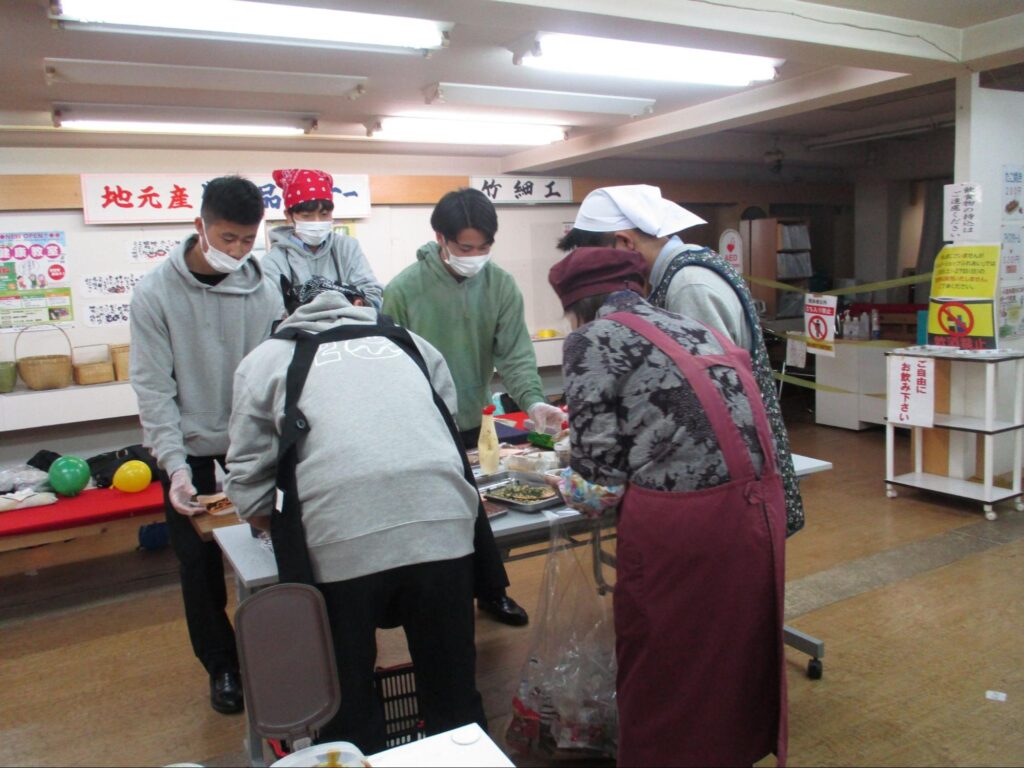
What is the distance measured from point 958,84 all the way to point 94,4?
4.20 meters

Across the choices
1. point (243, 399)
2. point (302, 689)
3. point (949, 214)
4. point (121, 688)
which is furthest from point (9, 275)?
point (949, 214)

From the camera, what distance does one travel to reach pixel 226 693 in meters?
2.59

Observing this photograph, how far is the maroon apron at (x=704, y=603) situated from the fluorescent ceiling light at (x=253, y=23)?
85.2 inches

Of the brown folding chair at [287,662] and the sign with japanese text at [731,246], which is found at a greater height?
the sign with japanese text at [731,246]

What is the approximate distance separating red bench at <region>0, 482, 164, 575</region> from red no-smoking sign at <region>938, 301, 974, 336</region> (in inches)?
169

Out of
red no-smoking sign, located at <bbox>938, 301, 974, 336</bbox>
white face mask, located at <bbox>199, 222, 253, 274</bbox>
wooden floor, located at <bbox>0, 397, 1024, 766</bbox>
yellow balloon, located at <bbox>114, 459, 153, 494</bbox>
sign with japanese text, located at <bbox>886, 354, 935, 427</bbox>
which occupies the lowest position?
wooden floor, located at <bbox>0, 397, 1024, 766</bbox>

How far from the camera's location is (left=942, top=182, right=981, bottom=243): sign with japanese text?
423 centimetres

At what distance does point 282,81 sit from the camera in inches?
158

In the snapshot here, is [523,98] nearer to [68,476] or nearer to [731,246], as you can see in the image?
[68,476]

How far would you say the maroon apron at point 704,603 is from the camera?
1.55 m

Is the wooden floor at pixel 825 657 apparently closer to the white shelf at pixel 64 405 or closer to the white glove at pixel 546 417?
the white glove at pixel 546 417

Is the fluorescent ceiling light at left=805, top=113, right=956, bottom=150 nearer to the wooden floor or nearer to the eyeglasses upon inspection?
the wooden floor

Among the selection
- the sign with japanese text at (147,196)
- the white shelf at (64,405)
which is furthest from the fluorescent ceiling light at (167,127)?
the white shelf at (64,405)

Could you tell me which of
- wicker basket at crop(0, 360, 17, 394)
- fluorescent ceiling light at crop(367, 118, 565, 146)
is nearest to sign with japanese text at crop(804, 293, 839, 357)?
fluorescent ceiling light at crop(367, 118, 565, 146)
